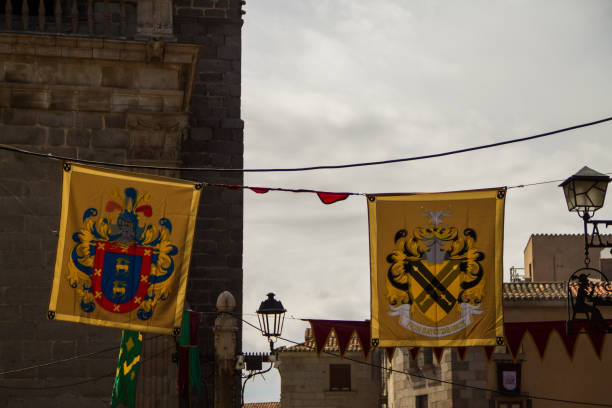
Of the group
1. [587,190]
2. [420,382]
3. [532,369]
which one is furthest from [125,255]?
[420,382]

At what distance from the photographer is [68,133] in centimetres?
1526

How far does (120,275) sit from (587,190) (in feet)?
19.6

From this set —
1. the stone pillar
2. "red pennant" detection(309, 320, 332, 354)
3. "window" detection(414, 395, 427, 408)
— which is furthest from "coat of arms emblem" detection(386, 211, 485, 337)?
"window" detection(414, 395, 427, 408)

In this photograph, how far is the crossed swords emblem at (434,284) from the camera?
1401 centimetres

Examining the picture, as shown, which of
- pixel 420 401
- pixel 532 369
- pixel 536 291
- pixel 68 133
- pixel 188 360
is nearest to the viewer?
pixel 188 360

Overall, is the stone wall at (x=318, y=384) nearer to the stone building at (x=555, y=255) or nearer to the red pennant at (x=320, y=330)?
the stone building at (x=555, y=255)

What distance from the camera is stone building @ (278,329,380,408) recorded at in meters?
50.0

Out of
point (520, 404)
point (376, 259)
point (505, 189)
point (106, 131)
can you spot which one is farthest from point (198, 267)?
point (520, 404)

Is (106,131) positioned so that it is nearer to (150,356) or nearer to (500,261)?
(150,356)

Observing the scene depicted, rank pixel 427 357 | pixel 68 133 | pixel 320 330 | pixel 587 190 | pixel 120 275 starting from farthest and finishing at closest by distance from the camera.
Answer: pixel 427 357 < pixel 320 330 < pixel 68 133 < pixel 587 190 < pixel 120 275

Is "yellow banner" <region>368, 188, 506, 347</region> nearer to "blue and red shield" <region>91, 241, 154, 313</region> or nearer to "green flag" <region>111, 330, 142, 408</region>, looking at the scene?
"blue and red shield" <region>91, 241, 154, 313</region>

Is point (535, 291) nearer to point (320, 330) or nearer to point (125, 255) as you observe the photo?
point (320, 330)

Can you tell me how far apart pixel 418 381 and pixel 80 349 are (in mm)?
31027

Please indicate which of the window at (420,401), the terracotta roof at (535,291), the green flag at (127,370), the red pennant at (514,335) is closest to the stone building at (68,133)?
the green flag at (127,370)
